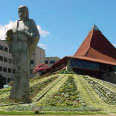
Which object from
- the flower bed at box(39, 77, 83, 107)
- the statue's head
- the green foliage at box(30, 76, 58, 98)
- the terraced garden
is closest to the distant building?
the green foliage at box(30, 76, 58, 98)

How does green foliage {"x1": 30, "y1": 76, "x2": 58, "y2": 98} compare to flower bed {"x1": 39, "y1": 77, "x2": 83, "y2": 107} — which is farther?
green foliage {"x1": 30, "y1": 76, "x2": 58, "y2": 98}

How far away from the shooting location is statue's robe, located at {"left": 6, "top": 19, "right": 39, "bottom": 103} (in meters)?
18.8

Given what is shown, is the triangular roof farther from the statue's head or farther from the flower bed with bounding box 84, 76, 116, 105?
the statue's head

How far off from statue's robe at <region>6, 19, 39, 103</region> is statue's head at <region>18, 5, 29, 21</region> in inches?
12.3

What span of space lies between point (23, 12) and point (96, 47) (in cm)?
4724

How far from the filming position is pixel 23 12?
1973 centimetres

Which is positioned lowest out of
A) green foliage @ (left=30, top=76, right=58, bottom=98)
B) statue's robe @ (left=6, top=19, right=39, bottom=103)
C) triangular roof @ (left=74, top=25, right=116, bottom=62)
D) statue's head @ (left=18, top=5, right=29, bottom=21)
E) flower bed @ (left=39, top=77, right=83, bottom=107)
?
flower bed @ (left=39, top=77, right=83, bottom=107)

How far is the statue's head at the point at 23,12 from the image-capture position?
19609 mm

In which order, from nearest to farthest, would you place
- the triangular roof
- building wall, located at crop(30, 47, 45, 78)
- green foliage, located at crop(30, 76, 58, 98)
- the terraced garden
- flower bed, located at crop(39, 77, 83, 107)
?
the terraced garden, flower bed, located at crop(39, 77, 83, 107), green foliage, located at crop(30, 76, 58, 98), the triangular roof, building wall, located at crop(30, 47, 45, 78)

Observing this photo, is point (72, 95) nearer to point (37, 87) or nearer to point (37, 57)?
point (37, 87)

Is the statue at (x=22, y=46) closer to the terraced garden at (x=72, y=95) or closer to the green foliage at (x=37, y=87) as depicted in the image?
the terraced garden at (x=72, y=95)

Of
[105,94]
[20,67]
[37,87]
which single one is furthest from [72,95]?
[20,67]

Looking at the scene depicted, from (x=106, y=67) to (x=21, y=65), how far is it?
138 feet

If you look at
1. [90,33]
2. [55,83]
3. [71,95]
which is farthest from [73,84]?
[90,33]
